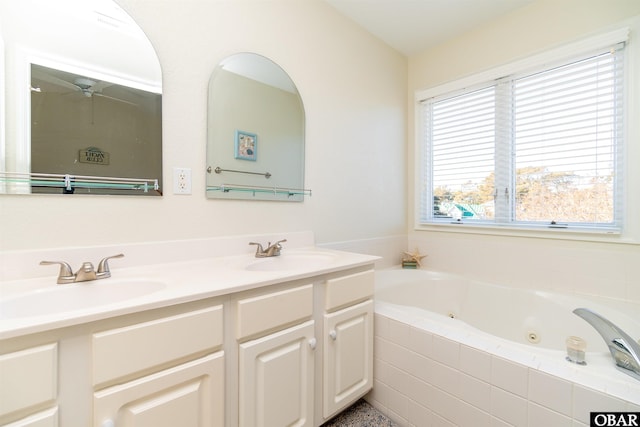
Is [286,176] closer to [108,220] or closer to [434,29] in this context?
[108,220]

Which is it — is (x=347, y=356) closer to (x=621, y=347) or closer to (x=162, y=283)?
(x=162, y=283)

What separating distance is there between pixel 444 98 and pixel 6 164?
9.01 feet

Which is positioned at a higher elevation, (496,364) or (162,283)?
(162,283)

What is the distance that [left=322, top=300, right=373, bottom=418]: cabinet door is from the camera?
1245 mm

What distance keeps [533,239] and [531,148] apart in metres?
0.65

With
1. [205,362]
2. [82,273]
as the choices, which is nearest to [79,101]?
[82,273]

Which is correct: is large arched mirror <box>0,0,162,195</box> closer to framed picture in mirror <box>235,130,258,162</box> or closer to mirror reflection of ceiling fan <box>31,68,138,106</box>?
mirror reflection of ceiling fan <box>31,68,138,106</box>

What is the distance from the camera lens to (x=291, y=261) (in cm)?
153

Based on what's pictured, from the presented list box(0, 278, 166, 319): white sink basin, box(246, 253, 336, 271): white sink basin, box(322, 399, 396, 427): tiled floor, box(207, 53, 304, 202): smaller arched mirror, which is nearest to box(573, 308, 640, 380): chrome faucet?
box(322, 399, 396, 427): tiled floor

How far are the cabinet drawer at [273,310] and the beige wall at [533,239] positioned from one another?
5.35 feet

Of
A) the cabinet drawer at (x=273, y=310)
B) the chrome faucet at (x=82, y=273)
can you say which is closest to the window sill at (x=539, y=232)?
the cabinet drawer at (x=273, y=310)

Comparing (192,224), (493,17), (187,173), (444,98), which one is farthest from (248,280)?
(493,17)

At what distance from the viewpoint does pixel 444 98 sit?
237 centimetres

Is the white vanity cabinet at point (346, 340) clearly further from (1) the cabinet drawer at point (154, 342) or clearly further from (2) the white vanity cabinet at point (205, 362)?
(1) the cabinet drawer at point (154, 342)
